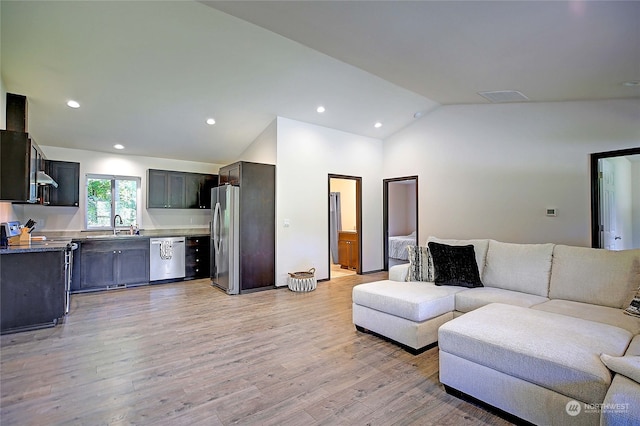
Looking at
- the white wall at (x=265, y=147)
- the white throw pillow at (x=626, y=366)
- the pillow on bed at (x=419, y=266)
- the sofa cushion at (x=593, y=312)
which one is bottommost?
the sofa cushion at (x=593, y=312)

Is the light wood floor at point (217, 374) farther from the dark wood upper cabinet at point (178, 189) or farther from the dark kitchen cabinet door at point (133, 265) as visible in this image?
the dark wood upper cabinet at point (178, 189)

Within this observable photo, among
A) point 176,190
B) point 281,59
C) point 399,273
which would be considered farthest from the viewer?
point 176,190

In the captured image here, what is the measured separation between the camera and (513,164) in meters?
4.79

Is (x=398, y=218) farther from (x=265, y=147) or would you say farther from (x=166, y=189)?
(x=166, y=189)

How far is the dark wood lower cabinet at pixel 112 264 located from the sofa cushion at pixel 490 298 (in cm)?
526

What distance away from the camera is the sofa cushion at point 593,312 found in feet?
7.47

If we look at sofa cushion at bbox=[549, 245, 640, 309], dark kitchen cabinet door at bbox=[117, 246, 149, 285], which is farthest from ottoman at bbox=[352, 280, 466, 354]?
dark kitchen cabinet door at bbox=[117, 246, 149, 285]

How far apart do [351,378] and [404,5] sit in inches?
116

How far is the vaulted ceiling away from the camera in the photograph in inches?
96.1

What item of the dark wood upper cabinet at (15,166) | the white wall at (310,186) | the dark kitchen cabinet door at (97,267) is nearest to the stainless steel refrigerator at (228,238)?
the white wall at (310,186)

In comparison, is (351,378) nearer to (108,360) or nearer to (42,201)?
(108,360)

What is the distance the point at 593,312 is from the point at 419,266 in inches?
61.5

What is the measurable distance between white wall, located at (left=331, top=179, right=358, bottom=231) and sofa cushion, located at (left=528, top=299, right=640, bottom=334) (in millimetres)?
5597

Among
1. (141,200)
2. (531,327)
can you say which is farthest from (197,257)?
(531,327)
